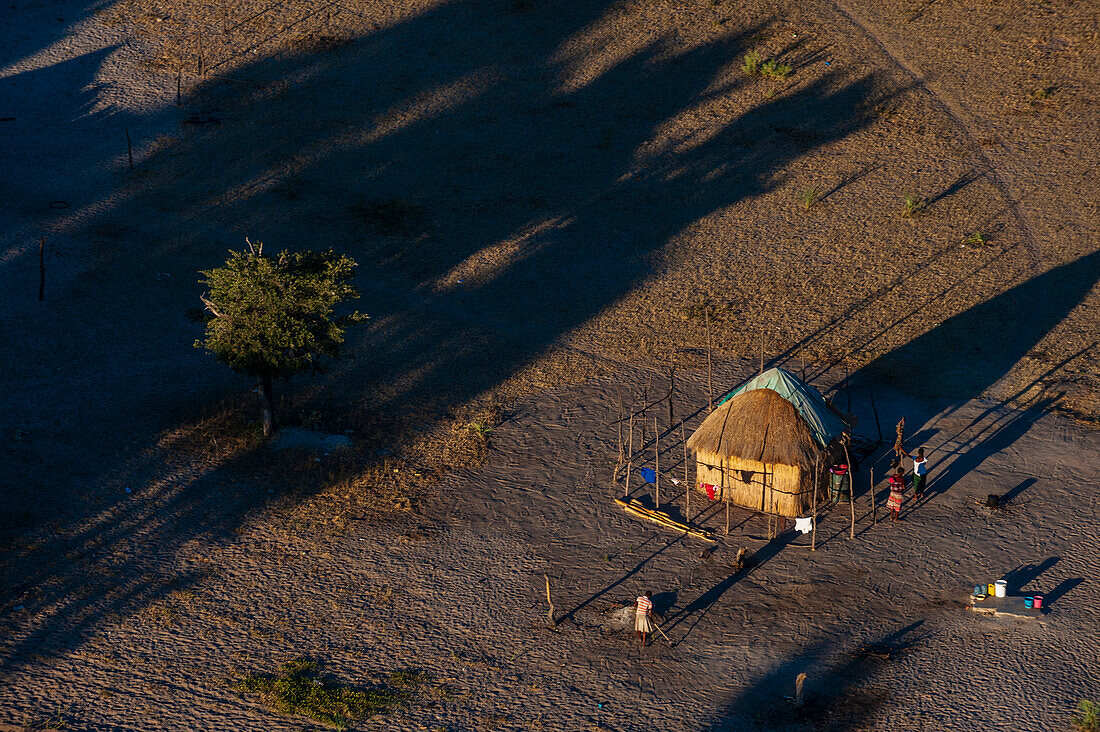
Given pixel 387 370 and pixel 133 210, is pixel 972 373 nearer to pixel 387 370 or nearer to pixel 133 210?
pixel 387 370

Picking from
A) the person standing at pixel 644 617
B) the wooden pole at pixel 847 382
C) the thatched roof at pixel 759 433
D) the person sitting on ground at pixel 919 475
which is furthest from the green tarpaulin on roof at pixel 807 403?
the person standing at pixel 644 617

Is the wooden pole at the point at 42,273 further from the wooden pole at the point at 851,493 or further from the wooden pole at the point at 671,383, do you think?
the wooden pole at the point at 851,493

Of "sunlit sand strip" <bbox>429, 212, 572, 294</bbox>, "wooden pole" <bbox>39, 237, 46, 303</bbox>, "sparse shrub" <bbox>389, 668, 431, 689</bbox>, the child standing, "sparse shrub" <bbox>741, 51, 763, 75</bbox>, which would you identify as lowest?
"sparse shrub" <bbox>389, 668, 431, 689</bbox>

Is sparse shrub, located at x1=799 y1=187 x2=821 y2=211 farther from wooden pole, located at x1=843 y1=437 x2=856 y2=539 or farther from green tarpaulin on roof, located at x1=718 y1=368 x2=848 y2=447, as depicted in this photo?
wooden pole, located at x1=843 y1=437 x2=856 y2=539

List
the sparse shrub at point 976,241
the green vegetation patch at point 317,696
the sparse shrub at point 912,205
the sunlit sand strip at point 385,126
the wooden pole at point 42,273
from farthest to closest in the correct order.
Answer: the sunlit sand strip at point 385,126 < the sparse shrub at point 912,205 < the sparse shrub at point 976,241 < the wooden pole at point 42,273 < the green vegetation patch at point 317,696

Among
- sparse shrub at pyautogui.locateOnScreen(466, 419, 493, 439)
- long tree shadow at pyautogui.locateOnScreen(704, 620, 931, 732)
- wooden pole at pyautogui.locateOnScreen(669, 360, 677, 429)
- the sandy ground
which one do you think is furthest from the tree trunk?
long tree shadow at pyautogui.locateOnScreen(704, 620, 931, 732)

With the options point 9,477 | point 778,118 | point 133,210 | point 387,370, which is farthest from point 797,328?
point 133,210
